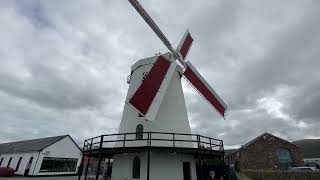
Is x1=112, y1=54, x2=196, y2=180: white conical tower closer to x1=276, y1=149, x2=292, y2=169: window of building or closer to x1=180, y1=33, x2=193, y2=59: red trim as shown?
x1=180, y1=33, x2=193, y2=59: red trim

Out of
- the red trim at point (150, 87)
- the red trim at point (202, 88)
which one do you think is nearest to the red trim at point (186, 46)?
the red trim at point (202, 88)

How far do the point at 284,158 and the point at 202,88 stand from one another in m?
21.7

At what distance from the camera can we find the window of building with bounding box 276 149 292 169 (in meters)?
30.1

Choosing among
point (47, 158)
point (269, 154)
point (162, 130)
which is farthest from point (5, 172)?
point (269, 154)

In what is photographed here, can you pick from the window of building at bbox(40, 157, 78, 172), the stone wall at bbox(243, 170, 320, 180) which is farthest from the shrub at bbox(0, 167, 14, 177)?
the stone wall at bbox(243, 170, 320, 180)

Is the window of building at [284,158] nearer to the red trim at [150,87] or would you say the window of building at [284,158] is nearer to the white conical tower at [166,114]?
the white conical tower at [166,114]

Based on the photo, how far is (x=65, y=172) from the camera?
31359mm

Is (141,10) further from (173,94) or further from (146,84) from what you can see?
(173,94)

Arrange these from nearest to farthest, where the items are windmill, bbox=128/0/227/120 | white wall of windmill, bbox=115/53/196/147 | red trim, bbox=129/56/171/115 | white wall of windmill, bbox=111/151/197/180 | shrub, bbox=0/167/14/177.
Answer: red trim, bbox=129/56/171/115 → windmill, bbox=128/0/227/120 → white wall of windmill, bbox=111/151/197/180 → white wall of windmill, bbox=115/53/196/147 → shrub, bbox=0/167/14/177

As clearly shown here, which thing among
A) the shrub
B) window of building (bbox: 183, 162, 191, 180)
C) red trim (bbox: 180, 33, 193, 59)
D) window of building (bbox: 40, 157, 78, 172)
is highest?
red trim (bbox: 180, 33, 193, 59)

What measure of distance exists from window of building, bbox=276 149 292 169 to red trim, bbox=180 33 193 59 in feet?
70.5

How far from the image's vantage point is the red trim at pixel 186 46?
17.7 m

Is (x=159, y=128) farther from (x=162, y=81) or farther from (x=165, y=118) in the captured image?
(x=162, y=81)

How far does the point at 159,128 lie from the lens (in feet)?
47.1
